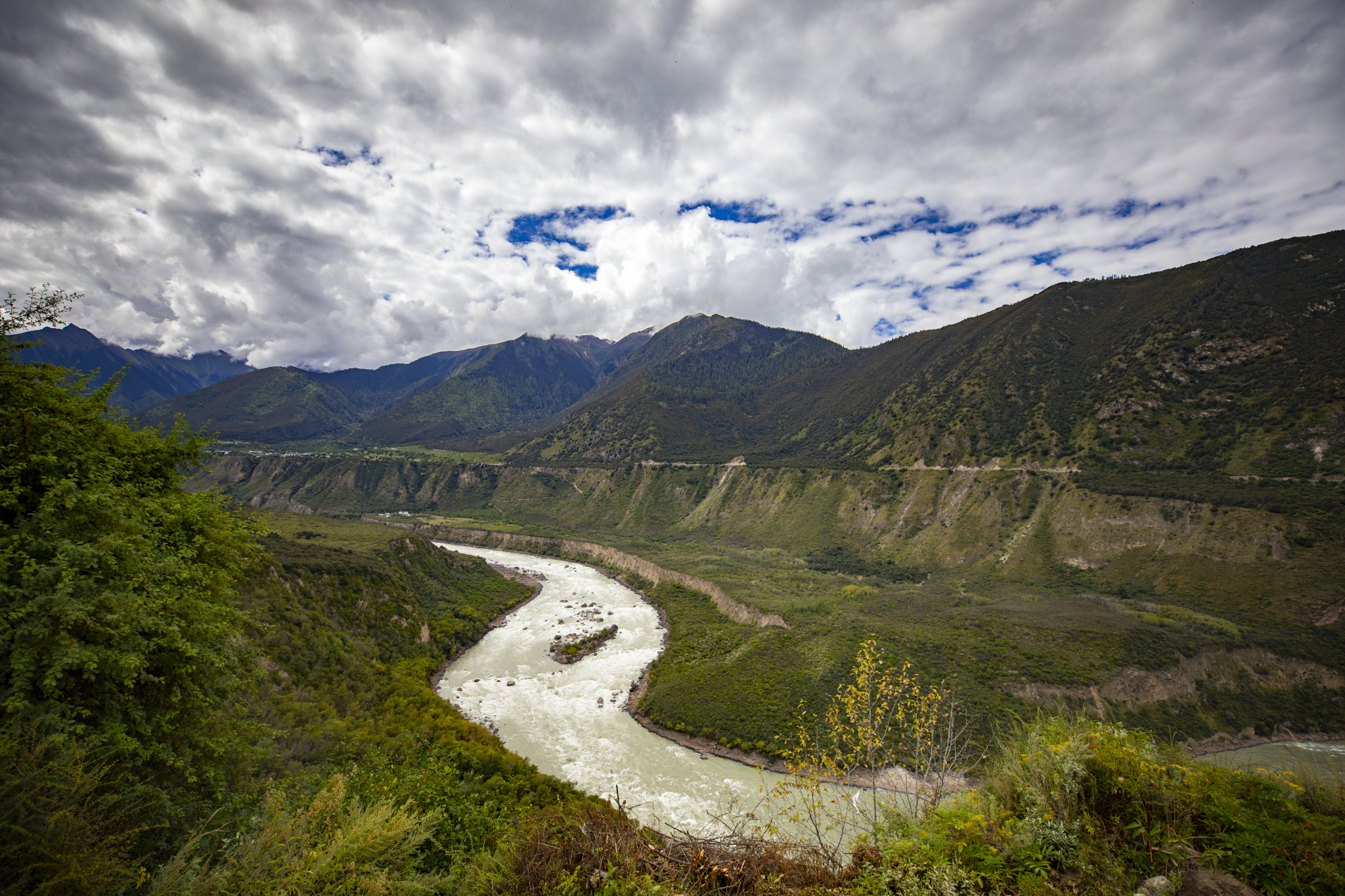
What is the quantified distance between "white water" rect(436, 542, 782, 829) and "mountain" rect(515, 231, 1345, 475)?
259ft

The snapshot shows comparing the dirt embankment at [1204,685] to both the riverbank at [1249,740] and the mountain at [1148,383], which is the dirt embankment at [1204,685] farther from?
the mountain at [1148,383]

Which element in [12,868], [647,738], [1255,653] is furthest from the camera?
[1255,653]

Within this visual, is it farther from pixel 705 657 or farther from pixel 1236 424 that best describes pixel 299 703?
pixel 1236 424

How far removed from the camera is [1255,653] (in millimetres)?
42500

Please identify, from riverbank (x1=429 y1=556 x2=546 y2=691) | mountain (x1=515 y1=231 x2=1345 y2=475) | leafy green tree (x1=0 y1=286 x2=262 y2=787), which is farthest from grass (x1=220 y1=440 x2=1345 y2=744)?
leafy green tree (x1=0 y1=286 x2=262 y2=787)

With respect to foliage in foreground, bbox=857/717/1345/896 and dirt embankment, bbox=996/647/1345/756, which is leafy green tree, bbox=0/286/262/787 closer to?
foliage in foreground, bbox=857/717/1345/896

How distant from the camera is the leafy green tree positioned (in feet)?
26.2

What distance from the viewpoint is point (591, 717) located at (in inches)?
1495

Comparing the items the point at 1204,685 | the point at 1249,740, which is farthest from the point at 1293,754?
the point at 1204,685

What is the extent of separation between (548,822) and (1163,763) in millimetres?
10177

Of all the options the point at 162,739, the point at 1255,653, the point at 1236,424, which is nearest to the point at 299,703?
the point at 162,739

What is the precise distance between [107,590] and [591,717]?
34.1m

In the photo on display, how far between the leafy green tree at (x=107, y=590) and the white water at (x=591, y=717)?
13.9 meters

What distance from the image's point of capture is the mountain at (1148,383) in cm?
7156
